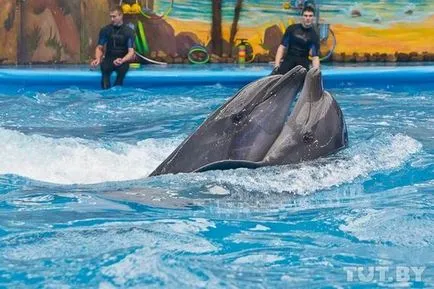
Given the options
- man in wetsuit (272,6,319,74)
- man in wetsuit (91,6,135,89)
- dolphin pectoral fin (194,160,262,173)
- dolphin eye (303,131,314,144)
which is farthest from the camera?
man in wetsuit (91,6,135,89)

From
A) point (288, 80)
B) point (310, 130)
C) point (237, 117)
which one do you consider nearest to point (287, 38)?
point (288, 80)

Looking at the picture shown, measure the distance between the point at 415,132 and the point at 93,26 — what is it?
29.9 feet

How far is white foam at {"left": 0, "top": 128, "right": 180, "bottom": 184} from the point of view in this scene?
6.68 meters

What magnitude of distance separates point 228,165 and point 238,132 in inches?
18.3

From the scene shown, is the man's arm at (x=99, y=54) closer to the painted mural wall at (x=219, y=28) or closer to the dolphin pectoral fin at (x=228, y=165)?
the painted mural wall at (x=219, y=28)

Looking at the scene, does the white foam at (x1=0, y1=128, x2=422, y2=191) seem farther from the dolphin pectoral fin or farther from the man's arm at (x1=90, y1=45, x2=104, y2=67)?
the man's arm at (x1=90, y1=45, x2=104, y2=67)

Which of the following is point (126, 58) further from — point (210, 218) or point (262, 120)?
point (210, 218)

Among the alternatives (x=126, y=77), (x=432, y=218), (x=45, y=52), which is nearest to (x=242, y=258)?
(x=432, y=218)

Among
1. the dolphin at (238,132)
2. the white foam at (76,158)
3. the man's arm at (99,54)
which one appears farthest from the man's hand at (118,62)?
the dolphin at (238,132)

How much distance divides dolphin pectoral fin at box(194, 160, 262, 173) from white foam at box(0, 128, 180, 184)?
36.2 inches

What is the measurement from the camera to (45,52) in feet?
55.3

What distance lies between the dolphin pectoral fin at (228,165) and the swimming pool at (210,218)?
4cm

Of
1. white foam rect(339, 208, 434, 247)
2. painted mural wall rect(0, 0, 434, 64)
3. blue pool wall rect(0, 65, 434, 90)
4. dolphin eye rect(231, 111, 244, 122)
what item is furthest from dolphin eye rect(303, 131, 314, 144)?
painted mural wall rect(0, 0, 434, 64)

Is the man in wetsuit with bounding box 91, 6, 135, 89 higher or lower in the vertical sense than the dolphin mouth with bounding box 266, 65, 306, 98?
lower
